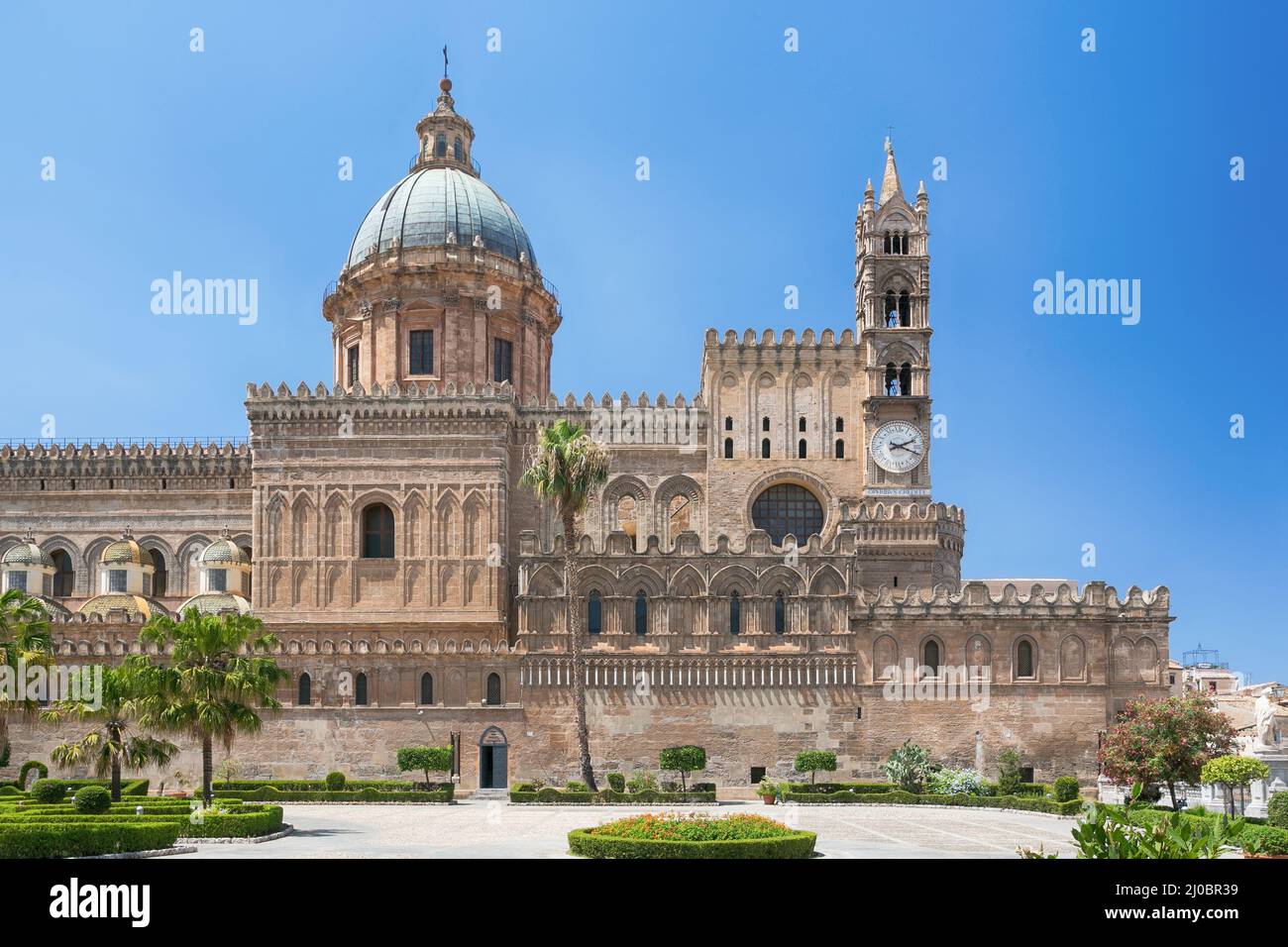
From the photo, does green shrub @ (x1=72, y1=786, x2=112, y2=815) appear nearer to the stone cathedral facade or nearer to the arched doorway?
the stone cathedral facade

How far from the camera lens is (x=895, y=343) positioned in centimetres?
6338

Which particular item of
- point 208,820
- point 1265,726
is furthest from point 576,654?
point 1265,726

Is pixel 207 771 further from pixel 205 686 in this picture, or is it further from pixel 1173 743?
pixel 1173 743

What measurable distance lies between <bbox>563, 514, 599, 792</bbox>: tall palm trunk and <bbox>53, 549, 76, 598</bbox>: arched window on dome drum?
27.4 m

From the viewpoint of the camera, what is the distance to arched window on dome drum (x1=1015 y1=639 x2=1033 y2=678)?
57000mm

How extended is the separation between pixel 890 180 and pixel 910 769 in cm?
2789

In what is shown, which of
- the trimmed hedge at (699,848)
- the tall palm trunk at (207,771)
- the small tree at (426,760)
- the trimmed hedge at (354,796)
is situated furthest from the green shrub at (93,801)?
the trimmed hedge at (699,848)

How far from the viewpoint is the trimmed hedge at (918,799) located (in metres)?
48.0

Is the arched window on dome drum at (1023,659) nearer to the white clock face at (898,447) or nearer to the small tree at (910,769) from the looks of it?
the small tree at (910,769)
